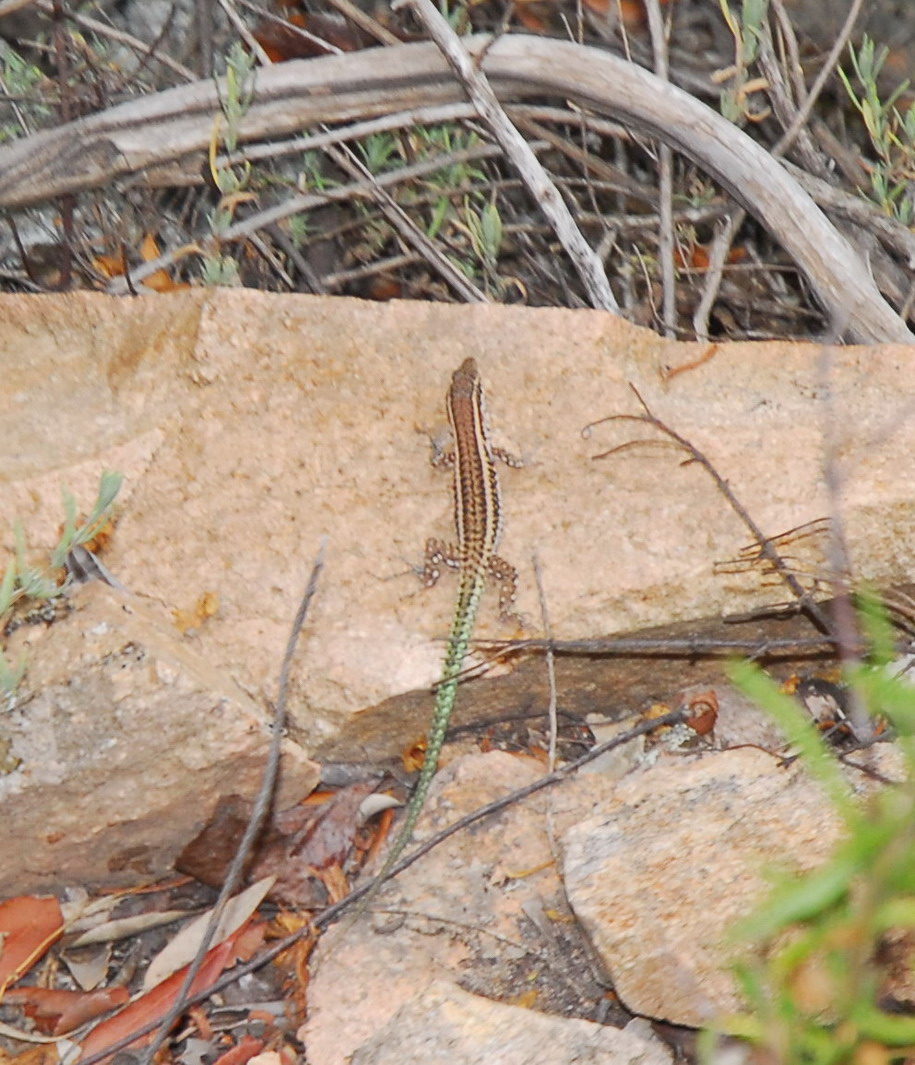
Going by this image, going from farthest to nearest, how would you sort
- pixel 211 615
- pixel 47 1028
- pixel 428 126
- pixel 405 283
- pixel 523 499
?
pixel 405 283
pixel 428 126
pixel 523 499
pixel 211 615
pixel 47 1028

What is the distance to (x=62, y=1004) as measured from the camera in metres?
3.35

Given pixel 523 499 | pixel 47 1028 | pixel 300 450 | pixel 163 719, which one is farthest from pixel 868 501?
pixel 47 1028

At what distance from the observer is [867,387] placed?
436 centimetres

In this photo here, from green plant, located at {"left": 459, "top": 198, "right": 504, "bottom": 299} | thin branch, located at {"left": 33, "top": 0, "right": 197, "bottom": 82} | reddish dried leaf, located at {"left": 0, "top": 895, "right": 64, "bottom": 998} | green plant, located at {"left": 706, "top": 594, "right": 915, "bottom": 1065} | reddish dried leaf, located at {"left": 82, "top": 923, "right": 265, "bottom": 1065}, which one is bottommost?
reddish dried leaf, located at {"left": 82, "top": 923, "right": 265, "bottom": 1065}

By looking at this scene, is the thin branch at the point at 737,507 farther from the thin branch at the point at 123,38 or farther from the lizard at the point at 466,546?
the thin branch at the point at 123,38

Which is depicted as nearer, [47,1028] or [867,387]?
[47,1028]

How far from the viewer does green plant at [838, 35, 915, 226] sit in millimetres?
4734

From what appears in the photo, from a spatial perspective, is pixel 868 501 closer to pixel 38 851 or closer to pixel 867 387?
pixel 867 387

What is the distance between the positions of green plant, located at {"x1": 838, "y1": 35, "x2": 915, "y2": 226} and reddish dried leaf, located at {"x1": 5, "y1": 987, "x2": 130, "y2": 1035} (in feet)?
14.1

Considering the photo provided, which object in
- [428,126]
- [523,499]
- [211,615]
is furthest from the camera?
[428,126]

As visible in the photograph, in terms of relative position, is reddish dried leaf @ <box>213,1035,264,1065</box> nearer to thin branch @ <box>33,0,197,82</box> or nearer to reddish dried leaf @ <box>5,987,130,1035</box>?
reddish dried leaf @ <box>5,987,130,1035</box>

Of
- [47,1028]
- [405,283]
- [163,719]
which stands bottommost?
[47,1028]

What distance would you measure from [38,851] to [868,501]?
2.89 meters

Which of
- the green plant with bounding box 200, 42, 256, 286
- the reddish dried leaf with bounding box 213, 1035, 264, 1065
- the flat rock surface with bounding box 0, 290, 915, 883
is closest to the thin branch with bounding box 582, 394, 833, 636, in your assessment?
the flat rock surface with bounding box 0, 290, 915, 883
